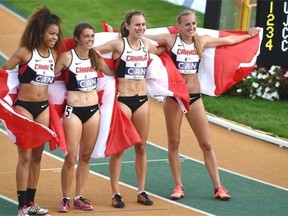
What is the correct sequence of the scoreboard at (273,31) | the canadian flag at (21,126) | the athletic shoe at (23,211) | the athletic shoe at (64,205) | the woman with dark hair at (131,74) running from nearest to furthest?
1. the canadian flag at (21,126)
2. the athletic shoe at (23,211)
3. the athletic shoe at (64,205)
4. the woman with dark hair at (131,74)
5. the scoreboard at (273,31)

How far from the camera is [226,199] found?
1159cm

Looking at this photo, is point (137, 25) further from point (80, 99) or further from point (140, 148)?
point (140, 148)

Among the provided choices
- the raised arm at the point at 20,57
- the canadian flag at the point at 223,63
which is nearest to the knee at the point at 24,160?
the raised arm at the point at 20,57

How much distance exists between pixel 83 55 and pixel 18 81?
2.48ft

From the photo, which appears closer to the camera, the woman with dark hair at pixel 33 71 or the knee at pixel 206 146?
the woman with dark hair at pixel 33 71

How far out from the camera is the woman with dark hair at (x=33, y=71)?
411 inches

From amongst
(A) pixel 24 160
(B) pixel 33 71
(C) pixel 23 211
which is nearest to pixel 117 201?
(C) pixel 23 211

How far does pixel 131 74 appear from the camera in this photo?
36.3 ft

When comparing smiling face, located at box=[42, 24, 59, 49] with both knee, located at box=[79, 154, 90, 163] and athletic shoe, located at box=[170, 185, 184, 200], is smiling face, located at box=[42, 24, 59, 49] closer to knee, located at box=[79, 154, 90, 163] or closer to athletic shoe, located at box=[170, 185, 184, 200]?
knee, located at box=[79, 154, 90, 163]

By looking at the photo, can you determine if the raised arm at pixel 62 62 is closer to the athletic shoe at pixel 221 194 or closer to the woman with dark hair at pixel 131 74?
the woman with dark hair at pixel 131 74

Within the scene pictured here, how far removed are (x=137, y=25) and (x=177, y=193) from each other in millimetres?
2056

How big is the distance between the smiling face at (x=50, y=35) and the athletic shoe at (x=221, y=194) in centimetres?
270

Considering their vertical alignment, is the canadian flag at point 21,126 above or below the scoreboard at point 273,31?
below

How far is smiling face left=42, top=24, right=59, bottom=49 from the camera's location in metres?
10.5
